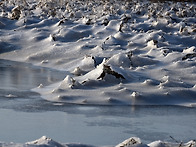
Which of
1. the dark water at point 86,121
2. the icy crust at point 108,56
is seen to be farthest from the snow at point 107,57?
the dark water at point 86,121

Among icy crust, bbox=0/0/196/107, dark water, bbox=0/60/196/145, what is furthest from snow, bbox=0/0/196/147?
dark water, bbox=0/60/196/145

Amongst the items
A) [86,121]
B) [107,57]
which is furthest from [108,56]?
[86,121]

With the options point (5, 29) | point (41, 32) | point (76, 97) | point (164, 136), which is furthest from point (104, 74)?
point (5, 29)

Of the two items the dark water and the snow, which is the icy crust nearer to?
the snow

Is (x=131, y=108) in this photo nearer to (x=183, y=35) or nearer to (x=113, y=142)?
(x=113, y=142)

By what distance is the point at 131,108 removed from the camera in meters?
5.43

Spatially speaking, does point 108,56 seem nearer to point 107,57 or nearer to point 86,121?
point 107,57

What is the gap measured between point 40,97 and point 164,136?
192cm

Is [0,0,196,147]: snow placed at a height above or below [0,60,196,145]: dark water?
above

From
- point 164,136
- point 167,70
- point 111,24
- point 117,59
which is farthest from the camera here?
point 111,24

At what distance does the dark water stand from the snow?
0.78 ft

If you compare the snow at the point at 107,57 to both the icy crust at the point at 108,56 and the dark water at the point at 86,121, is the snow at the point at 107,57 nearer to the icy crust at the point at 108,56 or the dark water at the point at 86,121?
the icy crust at the point at 108,56

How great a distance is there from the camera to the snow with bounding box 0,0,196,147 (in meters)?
5.88

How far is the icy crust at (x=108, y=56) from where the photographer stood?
592 cm
